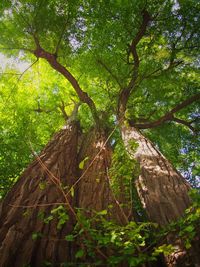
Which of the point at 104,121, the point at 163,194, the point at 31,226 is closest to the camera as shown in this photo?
the point at 31,226

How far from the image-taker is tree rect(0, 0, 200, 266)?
3.14 metres

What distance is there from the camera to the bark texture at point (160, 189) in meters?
3.21

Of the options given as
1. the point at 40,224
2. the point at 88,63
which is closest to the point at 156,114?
the point at 88,63

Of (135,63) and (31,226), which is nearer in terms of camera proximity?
(31,226)

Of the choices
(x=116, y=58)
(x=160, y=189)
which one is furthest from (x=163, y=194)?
(x=116, y=58)

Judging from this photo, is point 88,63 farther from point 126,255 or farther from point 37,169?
point 126,255

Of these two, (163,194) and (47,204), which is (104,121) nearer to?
(163,194)

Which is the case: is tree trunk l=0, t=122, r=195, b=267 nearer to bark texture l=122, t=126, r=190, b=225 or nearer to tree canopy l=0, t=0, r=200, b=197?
bark texture l=122, t=126, r=190, b=225

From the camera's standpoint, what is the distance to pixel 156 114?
9.69m

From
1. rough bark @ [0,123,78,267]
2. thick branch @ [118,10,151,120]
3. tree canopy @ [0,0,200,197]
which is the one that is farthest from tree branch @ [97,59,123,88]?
rough bark @ [0,123,78,267]

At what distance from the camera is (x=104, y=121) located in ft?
29.6

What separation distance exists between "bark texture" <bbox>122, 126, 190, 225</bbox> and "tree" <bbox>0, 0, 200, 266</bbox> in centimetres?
2

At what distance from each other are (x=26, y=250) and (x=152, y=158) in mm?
2719

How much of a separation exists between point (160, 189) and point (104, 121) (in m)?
5.54
